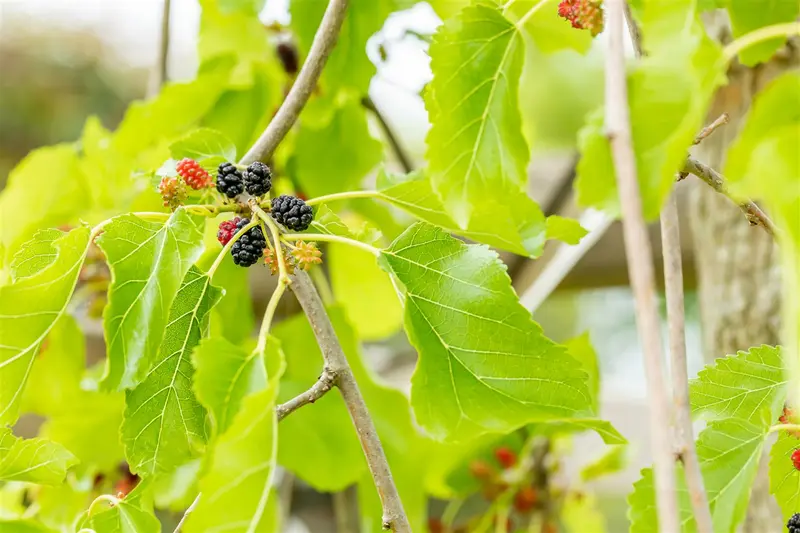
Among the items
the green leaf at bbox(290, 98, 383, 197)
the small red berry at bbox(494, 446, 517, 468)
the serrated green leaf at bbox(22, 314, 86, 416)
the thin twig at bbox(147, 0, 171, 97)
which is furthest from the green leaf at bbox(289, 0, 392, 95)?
the small red berry at bbox(494, 446, 517, 468)

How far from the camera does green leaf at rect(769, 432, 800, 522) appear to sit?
381mm

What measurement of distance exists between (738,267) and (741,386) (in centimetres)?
43

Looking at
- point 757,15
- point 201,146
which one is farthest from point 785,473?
point 201,146

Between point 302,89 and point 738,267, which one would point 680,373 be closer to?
point 302,89

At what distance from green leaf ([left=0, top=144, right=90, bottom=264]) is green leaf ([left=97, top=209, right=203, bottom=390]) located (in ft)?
1.32

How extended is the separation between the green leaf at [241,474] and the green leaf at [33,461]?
171 millimetres

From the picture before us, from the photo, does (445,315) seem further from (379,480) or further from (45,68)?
(45,68)

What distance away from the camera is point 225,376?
0.29 meters

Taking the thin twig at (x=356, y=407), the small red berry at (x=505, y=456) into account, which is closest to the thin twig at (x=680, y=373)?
the thin twig at (x=356, y=407)

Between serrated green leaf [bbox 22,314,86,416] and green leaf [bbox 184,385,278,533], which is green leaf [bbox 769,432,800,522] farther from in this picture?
serrated green leaf [bbox 22,314,86,416]

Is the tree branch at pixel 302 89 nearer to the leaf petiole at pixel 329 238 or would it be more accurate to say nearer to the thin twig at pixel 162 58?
the leaf petiole at pixel 329 238

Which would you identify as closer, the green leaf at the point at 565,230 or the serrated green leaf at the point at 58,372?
the green leaf at the point at 565,230

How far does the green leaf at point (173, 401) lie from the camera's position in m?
0.35

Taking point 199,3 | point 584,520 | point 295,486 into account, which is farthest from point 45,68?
point 584,520
